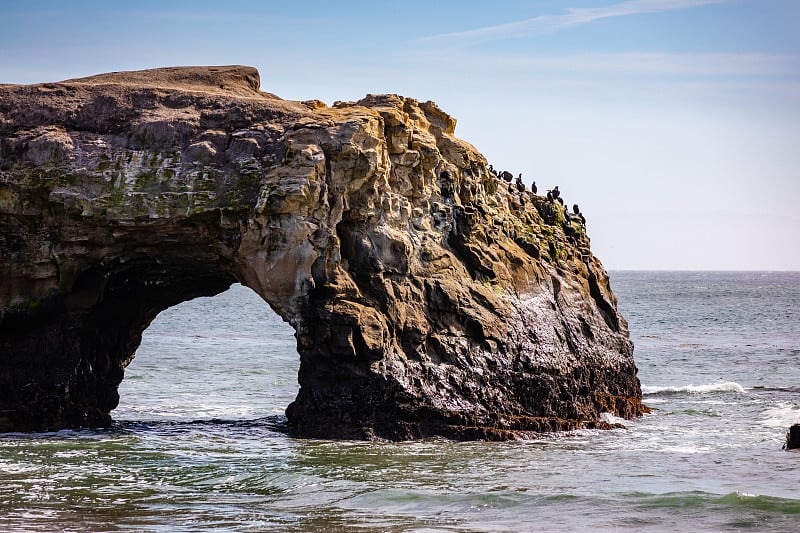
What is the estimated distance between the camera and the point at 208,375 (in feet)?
116

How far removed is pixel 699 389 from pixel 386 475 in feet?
56.3

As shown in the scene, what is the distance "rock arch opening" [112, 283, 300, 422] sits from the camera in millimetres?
26931

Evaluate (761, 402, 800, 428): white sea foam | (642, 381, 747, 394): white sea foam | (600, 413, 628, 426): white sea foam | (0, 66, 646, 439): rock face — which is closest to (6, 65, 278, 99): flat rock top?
(0, 66, 646, 439): rock face

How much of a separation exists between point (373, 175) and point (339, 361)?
3739mm

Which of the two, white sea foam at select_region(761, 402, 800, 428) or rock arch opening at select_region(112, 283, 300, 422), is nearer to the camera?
white sea foam at select_region(761, 402, 800, 428)

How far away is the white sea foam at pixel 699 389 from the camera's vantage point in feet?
107

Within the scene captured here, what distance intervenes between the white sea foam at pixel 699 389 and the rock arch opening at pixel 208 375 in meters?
10.6

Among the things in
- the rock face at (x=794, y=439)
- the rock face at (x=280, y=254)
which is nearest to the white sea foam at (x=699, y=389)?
the rock face at (x=280, y=254)

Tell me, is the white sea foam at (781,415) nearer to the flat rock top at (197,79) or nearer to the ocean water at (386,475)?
the ocean water at (386,475)

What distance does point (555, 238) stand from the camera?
27000 millimetres

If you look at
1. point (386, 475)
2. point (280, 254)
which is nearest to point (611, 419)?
point (386, 475)

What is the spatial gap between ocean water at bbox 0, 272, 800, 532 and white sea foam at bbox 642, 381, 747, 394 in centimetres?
179

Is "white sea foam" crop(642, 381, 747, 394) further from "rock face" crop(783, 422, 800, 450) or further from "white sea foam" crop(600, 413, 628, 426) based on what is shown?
"rock face" crop(783, 422, 800, 450)

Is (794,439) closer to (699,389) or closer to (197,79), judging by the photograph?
(699,389)
